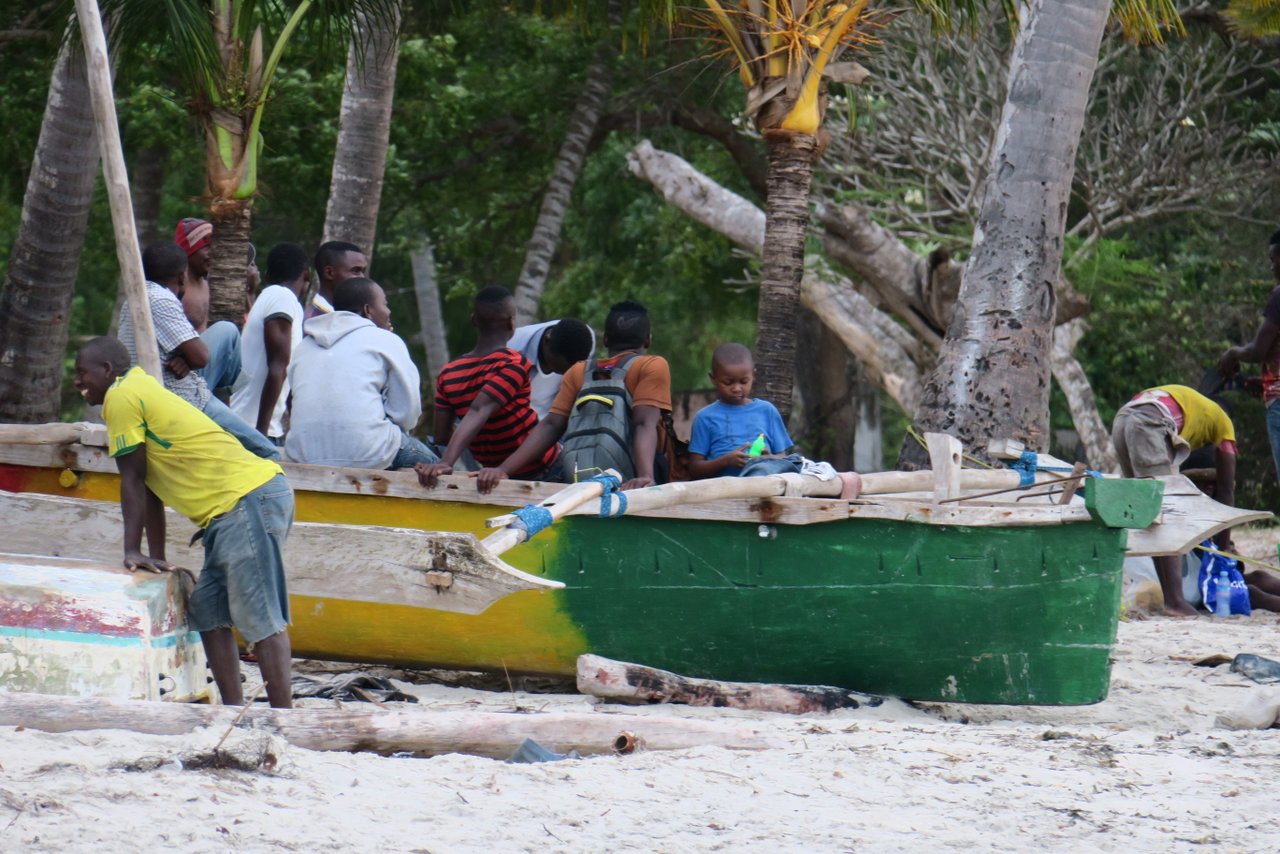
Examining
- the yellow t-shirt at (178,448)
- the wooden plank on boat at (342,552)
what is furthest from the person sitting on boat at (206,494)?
the wooden plank on boat at (342,552)

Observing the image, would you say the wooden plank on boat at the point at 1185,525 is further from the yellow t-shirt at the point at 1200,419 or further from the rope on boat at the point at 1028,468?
the yellow t-shirt at the point at 1200,419

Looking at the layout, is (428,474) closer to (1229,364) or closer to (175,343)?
(175,343)

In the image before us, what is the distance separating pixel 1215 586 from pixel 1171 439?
94 centimetres

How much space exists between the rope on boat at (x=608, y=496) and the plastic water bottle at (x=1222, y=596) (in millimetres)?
4787

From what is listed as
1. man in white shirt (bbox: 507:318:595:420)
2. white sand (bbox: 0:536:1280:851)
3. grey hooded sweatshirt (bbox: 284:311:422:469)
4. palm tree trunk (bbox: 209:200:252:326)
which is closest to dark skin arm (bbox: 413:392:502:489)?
grey hooded sweatshirt (bbox: 284:311:422:469)

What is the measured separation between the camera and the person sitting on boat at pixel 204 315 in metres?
6.81

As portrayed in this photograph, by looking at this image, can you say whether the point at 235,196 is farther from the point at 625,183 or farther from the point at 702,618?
the point at 625,183

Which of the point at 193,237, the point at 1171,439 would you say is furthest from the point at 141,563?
the point at 1171,439

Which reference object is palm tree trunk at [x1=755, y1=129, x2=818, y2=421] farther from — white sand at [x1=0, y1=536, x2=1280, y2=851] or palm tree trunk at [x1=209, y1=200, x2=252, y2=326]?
white sand at [x1=0, y1=536, x2=1280, y2=851]

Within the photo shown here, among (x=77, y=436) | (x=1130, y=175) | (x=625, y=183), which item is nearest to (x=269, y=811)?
(x=77, y=436)

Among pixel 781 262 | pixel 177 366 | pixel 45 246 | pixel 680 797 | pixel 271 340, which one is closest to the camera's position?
pixel 680 797

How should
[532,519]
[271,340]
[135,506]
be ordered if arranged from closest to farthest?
[135,506] → [532,519] → [271,340]

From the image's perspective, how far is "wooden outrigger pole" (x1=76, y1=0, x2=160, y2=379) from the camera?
5535 millimetres

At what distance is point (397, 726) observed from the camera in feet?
14.9
